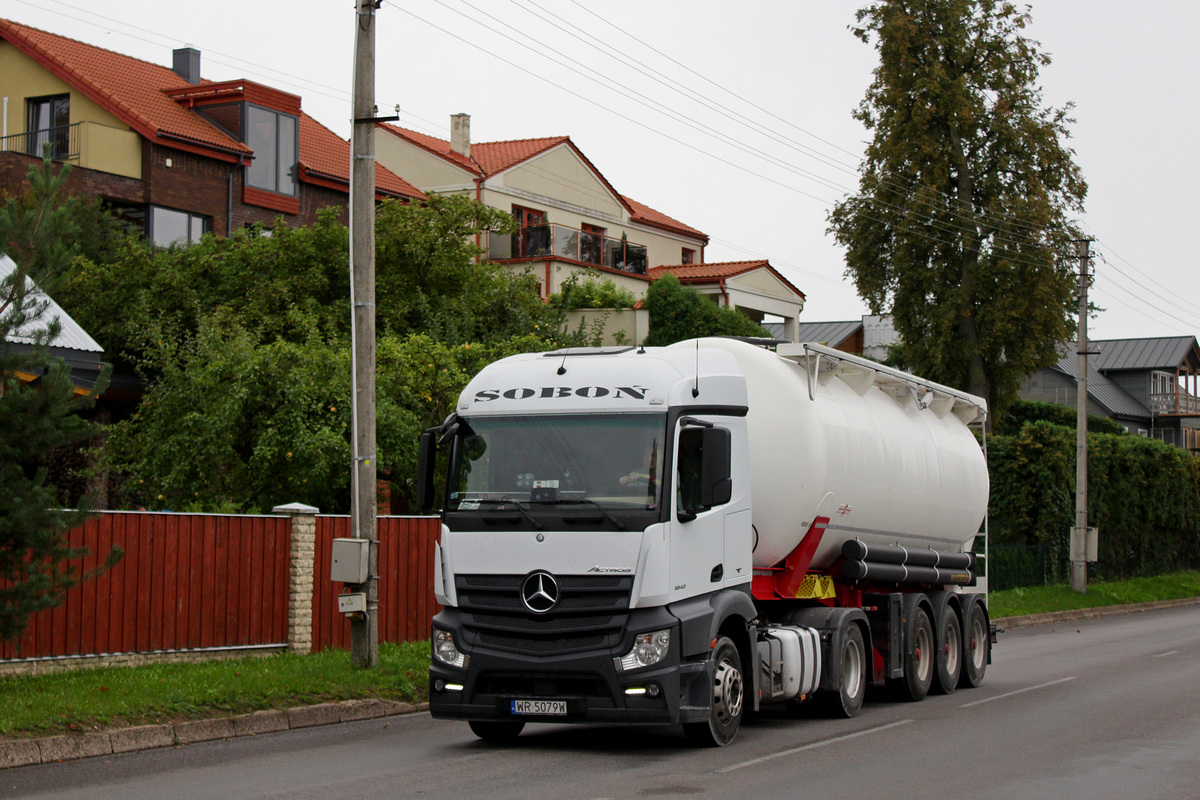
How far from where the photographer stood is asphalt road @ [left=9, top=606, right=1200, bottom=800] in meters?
9.03

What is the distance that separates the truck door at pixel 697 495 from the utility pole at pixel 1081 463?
25488mm

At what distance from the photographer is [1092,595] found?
3634 cm

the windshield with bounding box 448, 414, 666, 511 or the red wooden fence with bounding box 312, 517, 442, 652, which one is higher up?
the windshield with bounding box 448, 414, 666, 511

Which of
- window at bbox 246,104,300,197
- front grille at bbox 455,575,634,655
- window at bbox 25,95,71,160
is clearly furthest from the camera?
window at bbox 246,104,300,197

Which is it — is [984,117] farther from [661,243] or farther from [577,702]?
[577,702]

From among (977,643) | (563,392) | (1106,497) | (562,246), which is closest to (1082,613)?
(1106,497)

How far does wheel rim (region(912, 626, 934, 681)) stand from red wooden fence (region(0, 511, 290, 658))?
7647mm

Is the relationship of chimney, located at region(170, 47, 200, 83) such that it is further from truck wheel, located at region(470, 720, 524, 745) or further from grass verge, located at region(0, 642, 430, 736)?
truck wheel, located at region(470, 720, 524, 745)

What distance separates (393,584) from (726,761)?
8701 millimetres

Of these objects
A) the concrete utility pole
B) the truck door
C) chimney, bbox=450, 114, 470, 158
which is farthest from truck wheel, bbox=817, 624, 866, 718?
chimney, bbox=450, 114, 470, 158

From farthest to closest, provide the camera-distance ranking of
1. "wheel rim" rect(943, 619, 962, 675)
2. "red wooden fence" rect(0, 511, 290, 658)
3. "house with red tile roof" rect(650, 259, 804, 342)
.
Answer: "house with red tile roof" rect(650, 259, 804, 342) < "wheel rim" rect(943, 619, 962, 675) < "red wooden fence" rect(0, 511, 290, 658)

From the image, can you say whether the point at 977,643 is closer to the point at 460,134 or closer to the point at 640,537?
the point at 640,537

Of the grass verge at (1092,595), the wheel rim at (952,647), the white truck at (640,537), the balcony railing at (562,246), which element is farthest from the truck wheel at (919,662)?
the balcony railing at (562,246)

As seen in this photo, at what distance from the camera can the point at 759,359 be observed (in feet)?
41.2
